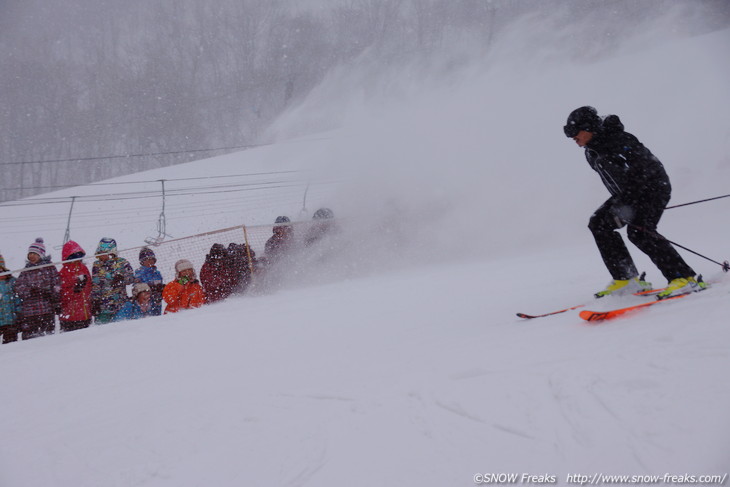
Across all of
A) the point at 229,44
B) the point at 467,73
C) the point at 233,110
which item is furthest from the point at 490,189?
the point at 229,44

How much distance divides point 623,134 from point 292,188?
1077 centimetres

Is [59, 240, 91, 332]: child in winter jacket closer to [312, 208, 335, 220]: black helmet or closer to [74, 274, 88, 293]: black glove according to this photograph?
[74, 274, 88, 293]: black glove

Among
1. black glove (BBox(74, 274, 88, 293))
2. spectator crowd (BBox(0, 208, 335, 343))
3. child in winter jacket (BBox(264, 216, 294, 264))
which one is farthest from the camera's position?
child in winter jacket (BBox(264, 216, 294, 264))

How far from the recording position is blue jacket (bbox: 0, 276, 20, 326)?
6.28m

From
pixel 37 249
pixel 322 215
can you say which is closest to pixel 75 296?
pixel 37 249

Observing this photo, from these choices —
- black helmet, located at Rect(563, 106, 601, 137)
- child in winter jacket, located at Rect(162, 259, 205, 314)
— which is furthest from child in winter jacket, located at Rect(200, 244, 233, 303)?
black helmet, located at Rect(563, 106, 601, 137)

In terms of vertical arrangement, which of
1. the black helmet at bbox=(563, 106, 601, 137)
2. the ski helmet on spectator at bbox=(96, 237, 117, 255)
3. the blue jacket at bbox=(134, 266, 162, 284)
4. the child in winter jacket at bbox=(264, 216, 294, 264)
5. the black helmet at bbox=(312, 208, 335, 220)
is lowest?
the blue jacket at bbox=(134, 266, 162, 284)

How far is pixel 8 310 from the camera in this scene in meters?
6.31

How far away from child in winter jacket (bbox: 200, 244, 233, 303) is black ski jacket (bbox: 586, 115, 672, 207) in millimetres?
5474

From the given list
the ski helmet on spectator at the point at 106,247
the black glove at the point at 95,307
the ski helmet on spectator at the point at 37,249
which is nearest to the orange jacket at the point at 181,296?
the black glove at the point at 95,307

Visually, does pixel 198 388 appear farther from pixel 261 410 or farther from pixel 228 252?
pixel 228 252

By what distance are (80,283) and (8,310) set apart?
3.05 ft

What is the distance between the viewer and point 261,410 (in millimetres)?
2379

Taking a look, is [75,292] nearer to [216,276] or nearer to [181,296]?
[181,296]
